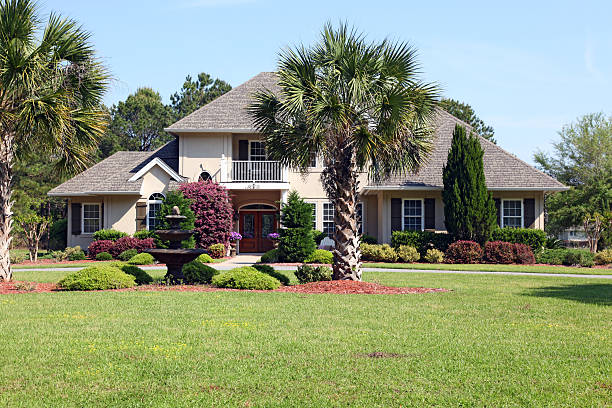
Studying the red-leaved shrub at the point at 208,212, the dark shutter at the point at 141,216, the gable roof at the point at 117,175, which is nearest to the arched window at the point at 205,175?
the gable roof at the point at 117,175

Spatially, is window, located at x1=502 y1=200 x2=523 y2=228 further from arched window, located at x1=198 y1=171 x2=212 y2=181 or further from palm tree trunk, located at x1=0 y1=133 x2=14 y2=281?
palm tree trunk, located at x1=0 y1=133 x2=14 y2=281

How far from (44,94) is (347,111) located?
8.00 m

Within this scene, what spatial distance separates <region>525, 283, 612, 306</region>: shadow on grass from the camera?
13914 mm

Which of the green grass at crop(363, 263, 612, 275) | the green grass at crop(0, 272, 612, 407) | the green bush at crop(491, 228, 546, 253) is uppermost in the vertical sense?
the green bush at crop(491, 228, 546, 253)

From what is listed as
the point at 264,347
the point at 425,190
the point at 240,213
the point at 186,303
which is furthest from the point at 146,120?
the point at 264,347

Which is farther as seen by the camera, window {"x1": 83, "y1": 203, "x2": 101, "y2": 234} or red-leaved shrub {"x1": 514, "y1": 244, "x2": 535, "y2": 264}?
window {"x1": 83, "y1": 203, "x2": 101, "y2": 234}

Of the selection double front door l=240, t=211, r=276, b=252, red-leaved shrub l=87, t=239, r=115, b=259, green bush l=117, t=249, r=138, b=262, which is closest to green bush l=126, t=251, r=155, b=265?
green bush l=117, t=249, r=138, b=262

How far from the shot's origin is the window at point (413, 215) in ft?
95.8

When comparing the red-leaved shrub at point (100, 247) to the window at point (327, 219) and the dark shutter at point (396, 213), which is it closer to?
the window at point (327, 219)

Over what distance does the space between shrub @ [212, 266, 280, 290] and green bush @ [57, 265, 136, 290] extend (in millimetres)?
2314

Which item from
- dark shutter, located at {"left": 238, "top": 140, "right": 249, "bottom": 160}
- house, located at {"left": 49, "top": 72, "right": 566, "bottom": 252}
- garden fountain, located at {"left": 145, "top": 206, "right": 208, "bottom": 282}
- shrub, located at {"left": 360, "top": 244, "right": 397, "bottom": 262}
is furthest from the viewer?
dark shutter, located at {"left": 238, "top": 140, "right": 249, "bottom": 160}

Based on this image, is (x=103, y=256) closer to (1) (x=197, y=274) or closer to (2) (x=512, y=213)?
(1) (x=197, y=274)

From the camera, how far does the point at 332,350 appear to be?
8039 mm

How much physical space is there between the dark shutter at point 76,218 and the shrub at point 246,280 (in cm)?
1797
